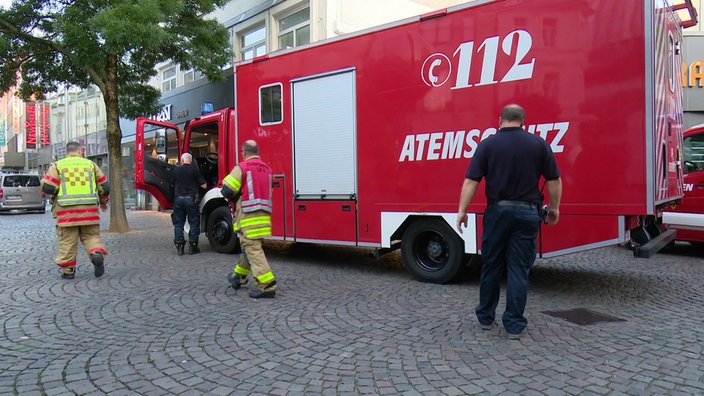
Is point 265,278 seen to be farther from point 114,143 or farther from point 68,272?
point 114,143

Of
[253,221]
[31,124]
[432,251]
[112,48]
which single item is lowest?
[432,251]

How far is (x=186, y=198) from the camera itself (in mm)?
7980

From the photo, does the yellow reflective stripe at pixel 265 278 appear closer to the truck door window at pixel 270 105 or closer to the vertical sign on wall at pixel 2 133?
the truck door window at pixel 270 105

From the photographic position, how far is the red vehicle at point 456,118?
172 inches

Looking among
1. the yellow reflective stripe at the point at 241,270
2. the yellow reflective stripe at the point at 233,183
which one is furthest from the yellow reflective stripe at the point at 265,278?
the yellow reflective stripe at the point at 233,183

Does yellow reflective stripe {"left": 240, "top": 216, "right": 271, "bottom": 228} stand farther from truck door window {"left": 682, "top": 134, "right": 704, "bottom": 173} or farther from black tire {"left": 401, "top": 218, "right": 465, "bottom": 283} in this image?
truck door window {"left": 682, "top": 134, "right": 704, "bottom": 173}

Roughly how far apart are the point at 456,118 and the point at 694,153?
4926 millimetres

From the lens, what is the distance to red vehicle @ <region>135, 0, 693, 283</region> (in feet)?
14.3

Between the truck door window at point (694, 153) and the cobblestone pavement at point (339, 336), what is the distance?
187cm

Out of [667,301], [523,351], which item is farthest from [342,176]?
[667,301]

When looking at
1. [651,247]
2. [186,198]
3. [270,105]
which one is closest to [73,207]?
[186,198]

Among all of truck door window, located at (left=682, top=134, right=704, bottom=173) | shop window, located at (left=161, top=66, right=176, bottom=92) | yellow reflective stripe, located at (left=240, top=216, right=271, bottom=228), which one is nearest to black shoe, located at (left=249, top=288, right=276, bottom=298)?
yellow reflective stripe, located at (left=240, top=216, right=271, bottom=228)

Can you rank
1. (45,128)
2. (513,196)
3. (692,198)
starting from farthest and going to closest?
(45,128), (692,198), (513,196)

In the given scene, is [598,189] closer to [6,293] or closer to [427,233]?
[427,233]
